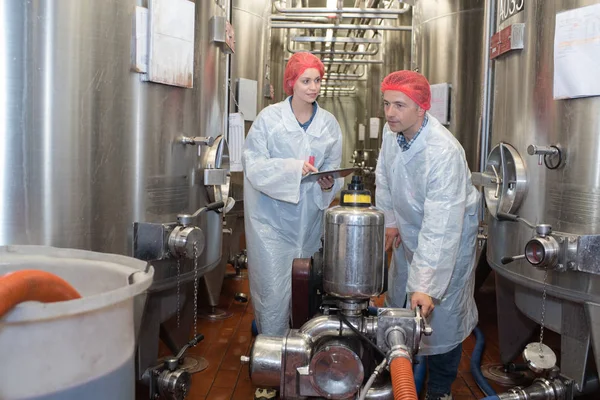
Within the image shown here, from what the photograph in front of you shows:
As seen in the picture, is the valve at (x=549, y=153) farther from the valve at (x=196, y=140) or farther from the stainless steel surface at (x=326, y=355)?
the valve at (x=196, y=140)

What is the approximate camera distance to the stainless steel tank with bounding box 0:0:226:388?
125cm

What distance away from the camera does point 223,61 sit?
2.12m

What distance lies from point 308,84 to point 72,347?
151 cm

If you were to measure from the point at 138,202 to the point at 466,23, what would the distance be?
6.77 feet

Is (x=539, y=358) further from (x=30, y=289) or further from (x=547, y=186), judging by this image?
(x=30, y=289)

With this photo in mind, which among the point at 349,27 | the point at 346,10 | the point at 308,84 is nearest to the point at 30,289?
the point at 308,84

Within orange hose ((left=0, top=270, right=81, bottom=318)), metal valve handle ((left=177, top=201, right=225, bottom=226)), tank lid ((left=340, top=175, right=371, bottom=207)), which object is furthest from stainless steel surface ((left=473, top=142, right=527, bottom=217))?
orange hose ((left=0, top=270, right=81, bottom=318))

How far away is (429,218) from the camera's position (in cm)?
159

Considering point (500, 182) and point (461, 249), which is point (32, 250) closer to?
point (461, 249)

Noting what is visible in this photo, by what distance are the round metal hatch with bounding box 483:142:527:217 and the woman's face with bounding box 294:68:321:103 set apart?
2.33 feet

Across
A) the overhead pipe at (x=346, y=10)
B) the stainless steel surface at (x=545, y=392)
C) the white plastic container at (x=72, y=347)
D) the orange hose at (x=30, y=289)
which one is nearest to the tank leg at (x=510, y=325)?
the stainless steel surface at (x=545, y=392)

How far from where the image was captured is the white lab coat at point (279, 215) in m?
2.09

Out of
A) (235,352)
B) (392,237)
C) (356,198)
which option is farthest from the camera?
(235,352)

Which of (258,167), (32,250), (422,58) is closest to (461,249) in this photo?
(258,167)
